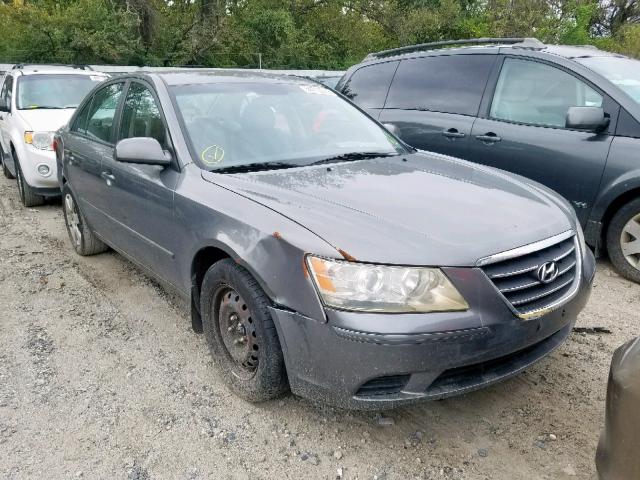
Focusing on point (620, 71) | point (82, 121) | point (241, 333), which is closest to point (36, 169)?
point (82, 121)

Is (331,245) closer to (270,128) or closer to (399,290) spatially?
(399,290)

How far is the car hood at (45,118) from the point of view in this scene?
6.57 m

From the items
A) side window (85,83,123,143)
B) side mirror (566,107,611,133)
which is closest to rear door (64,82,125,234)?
side window (85,83,123,143)

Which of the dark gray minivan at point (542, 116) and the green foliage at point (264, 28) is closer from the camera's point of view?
the dark gray minivan at point (542, 116)

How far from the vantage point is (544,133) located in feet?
15.0

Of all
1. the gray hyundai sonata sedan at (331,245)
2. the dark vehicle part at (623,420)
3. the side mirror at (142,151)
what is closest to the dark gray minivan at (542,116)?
the gray hyundai sonata sedan at (331,245)

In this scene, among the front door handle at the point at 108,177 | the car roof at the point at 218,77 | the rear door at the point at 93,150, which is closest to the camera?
the car roof at the point at 218,77

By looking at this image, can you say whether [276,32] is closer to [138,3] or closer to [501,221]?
[138,3]

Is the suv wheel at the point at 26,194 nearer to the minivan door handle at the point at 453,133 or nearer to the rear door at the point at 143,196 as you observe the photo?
the rear door at the point at 143,196

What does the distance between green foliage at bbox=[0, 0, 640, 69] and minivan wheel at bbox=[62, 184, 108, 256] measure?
635 inches

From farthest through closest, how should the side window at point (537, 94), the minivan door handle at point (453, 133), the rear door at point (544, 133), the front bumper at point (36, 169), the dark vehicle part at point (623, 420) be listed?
the front bumper at point (36, 169) → the minivan door handle at point (453, 133) → the side window at point (537, 94) → the rear door at point (544, 133) → the dark vehicle part at point (623, 420)

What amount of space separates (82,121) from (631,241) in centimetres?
457

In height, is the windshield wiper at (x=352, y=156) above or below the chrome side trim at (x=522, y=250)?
above

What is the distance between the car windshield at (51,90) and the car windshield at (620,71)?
6324 mm
